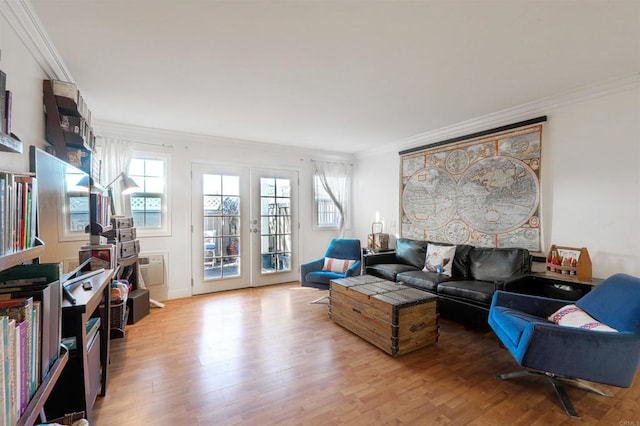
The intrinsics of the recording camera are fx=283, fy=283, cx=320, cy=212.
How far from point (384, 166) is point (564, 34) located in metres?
3.25

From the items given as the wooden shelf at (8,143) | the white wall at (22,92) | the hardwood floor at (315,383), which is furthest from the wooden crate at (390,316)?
the white wall at (22,92)

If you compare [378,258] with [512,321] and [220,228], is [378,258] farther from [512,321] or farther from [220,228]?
[220,228]

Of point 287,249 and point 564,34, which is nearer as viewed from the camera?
point 564,34

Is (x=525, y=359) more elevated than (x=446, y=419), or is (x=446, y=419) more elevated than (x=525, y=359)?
(x=525, y=359)

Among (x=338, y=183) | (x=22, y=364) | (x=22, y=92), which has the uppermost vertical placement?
(x=22, y=92)

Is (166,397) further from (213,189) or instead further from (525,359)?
(213,189)

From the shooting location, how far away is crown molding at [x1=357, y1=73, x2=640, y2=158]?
259 cm

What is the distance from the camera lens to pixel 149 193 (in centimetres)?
406

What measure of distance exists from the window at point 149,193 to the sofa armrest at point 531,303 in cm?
425

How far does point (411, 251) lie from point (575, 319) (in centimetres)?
226

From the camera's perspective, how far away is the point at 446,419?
177 centimetres

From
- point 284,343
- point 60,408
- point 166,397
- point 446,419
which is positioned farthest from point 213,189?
point 446,419

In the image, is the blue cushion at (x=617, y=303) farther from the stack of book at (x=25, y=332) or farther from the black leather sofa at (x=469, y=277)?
the stack of book at (x=25, y=332)

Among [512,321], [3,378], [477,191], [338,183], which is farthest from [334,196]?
[3,378]
